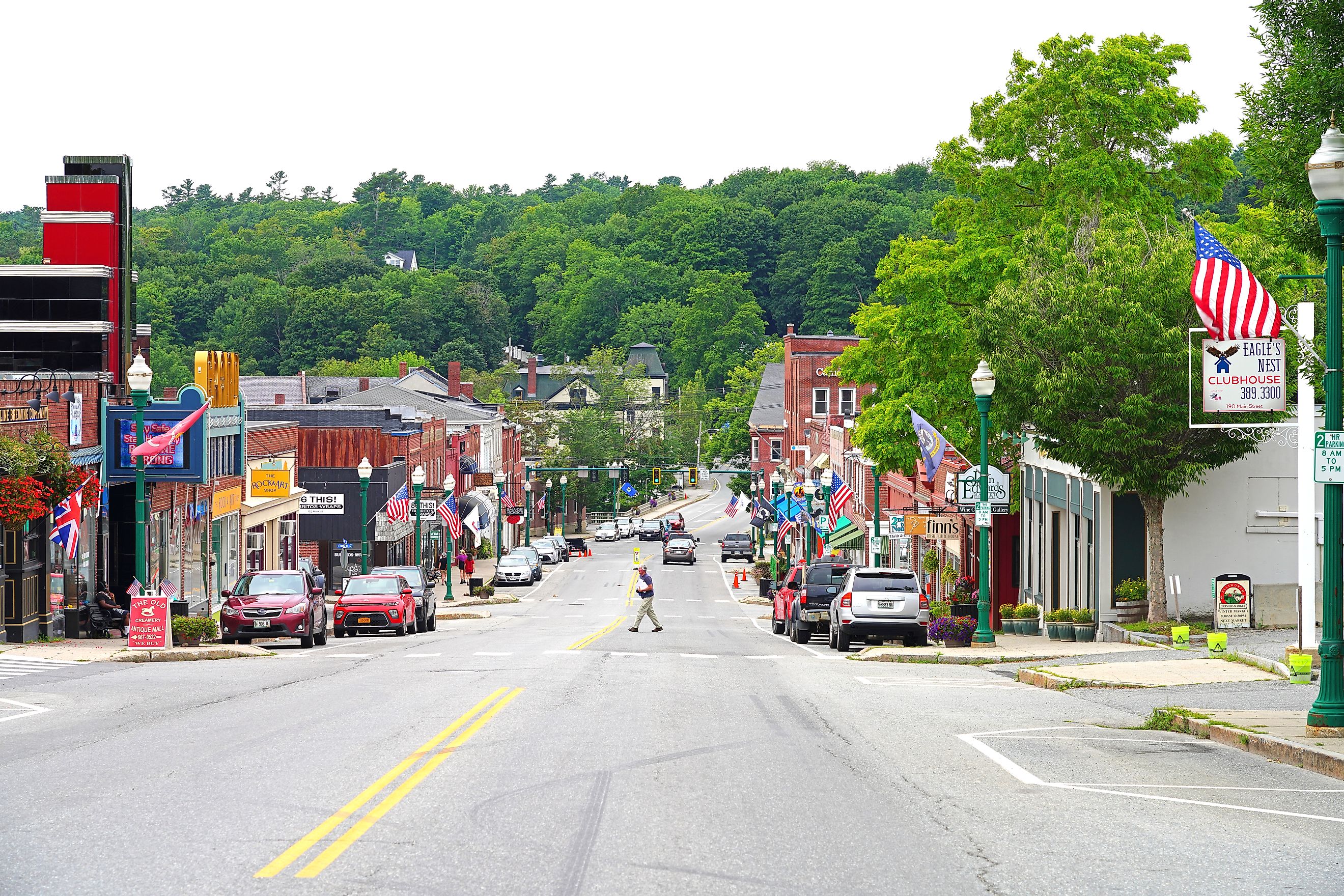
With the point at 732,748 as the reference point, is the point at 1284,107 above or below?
above

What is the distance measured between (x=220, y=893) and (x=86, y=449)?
27.2m

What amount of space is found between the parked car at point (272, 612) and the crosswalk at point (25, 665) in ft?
16.1

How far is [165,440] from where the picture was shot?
29.5m

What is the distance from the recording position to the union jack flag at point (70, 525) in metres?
28.3

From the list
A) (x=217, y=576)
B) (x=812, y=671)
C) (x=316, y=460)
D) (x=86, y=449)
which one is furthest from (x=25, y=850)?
(x=316, y=460)

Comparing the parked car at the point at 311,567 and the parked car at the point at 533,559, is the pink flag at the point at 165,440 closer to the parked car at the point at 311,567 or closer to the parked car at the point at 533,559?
the parked car at the point at 311,567

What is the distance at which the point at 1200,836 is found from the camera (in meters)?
9.09

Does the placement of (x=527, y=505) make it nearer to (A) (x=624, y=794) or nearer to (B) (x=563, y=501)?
(B) (x=563, y=501)

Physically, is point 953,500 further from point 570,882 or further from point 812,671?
point 570,882

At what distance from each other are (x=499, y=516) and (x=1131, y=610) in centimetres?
6513

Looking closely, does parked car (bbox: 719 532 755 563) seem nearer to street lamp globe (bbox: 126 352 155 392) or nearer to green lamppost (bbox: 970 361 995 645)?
green lamppost (bbox: 970 361 995 645)

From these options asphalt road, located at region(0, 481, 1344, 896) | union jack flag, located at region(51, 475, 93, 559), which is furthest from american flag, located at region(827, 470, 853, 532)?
asphalt road, located at region(0, 481, 1344, 896)

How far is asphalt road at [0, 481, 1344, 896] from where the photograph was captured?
7.93 metres

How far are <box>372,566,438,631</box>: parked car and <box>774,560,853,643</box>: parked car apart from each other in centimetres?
966
